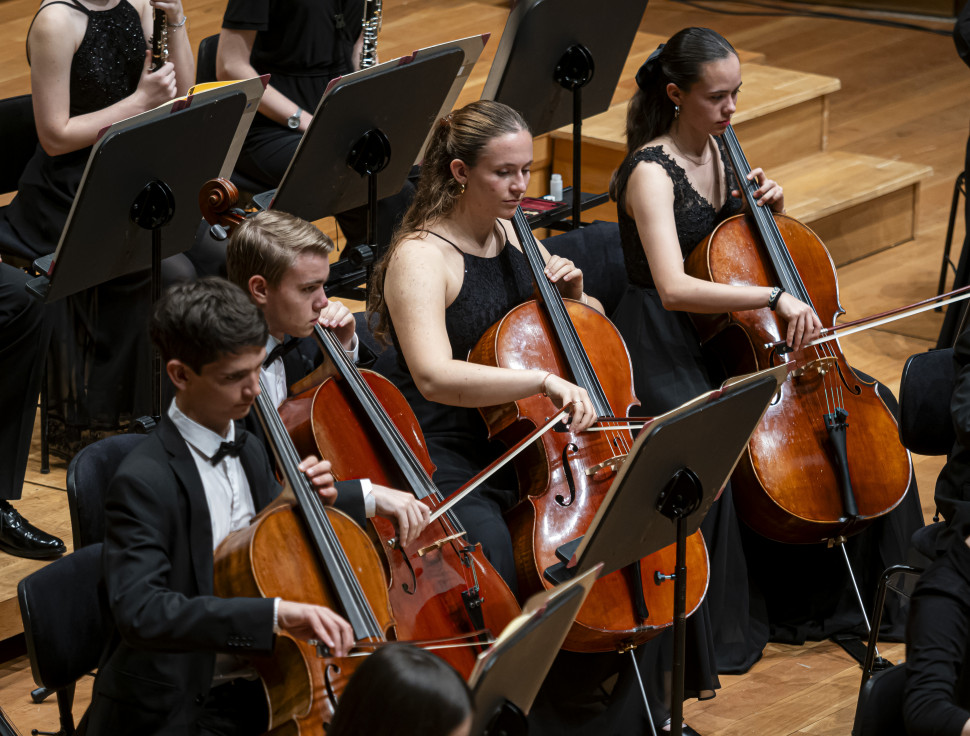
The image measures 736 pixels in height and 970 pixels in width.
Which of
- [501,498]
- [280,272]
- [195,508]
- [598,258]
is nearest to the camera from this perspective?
[195,508]

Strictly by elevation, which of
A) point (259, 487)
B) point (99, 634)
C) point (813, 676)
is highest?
point (259, 487)

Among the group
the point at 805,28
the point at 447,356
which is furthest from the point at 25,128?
the point at 805,28

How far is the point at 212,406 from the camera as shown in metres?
1.85

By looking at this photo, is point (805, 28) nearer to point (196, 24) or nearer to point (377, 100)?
point (196, 24)

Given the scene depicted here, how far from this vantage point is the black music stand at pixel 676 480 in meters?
1.91

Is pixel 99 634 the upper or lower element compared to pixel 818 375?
upper

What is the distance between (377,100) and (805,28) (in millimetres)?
4363

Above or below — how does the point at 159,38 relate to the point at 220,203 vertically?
above

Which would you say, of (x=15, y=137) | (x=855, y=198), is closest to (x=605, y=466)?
(x=15, y=137)

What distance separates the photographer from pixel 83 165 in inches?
128

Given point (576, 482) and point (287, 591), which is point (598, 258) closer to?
point (576, 482)

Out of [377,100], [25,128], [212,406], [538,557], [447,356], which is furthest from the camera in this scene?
[25,128]

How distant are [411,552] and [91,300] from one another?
132 cm

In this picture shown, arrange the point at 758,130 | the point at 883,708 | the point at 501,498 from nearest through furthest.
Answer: the point at 883,708
the point at 501,498
the point at 758,130
